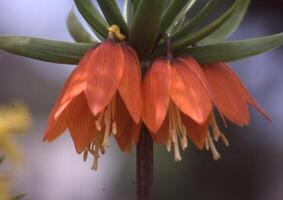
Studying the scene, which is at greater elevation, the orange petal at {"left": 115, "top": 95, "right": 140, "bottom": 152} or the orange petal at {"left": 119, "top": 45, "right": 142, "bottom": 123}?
the orange petal at {"left": 119, "top": 45, "right": 142, "bottom": 123}

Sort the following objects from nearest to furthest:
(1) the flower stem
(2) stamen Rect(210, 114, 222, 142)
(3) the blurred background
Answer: (1) the flower stem
(2) stamen Rect(210, 114, 222, 142)
(3) the blurred background

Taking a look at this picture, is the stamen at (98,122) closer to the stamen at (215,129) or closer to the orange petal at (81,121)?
the orange petal at (81,121)

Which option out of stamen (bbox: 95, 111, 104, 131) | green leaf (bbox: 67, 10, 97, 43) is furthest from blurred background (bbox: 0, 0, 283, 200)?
stamen (bbox: 95, 111, 104, 131)

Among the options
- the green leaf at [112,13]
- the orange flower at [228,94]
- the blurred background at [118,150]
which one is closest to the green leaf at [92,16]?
the green leaf at [112,13]

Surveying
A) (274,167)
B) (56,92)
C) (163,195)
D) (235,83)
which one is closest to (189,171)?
(163,195)

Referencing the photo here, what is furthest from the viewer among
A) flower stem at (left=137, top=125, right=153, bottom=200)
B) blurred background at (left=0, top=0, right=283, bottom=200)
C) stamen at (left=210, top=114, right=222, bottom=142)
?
blurred background at (left=0, top=0, right=283, bottom=200)

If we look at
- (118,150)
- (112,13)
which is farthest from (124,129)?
(118,150)

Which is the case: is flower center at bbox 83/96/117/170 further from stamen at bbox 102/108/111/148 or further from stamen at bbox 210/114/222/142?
stamen at bbox 210/114/222/142
